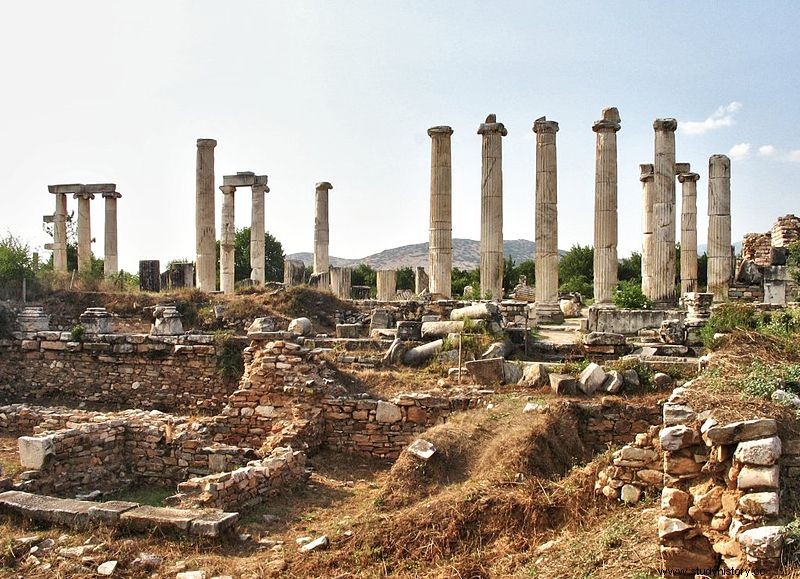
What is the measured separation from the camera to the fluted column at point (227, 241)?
113 feet

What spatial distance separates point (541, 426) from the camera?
10.1 m

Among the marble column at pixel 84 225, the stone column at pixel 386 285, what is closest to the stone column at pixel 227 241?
the marble column at pixel 84 225

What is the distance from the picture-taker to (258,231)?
36531 mm

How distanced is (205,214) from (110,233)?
340 inches

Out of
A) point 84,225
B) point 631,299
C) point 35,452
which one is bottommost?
point 35,452

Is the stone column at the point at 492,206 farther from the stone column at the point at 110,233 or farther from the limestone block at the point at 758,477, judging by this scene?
the limestone block at the point at 758,477

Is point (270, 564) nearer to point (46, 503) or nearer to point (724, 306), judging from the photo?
point (46, 503)

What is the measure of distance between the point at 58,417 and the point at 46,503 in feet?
15.5

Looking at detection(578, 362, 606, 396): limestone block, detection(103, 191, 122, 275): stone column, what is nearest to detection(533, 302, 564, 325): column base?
detection(578, 362, 606, 396): limestone block

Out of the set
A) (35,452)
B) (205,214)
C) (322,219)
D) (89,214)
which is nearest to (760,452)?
(35,452)

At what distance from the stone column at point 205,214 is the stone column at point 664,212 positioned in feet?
57.1

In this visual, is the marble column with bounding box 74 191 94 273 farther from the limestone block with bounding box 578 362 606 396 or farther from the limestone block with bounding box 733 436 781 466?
the limestone block with bounding box 733 436 781 466

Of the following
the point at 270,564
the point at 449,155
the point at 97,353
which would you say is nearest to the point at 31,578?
the point at 270,564

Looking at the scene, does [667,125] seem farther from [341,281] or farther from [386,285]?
[341,281]
